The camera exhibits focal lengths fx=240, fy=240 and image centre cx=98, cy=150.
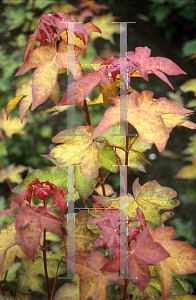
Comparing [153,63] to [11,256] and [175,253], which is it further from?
[11,256]

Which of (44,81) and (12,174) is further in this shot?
(12,174)

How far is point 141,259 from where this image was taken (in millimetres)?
371

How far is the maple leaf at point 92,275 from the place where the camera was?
406 mm

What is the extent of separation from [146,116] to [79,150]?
0.50 ft

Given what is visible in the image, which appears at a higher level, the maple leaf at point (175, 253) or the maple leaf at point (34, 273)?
the maple leaf at point (175, 253)

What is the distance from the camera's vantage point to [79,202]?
130 cm

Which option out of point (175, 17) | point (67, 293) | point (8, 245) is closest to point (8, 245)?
point (8, 245)

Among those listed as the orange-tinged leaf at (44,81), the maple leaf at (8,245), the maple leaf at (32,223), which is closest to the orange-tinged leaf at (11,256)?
the maple leaf at (8,245)

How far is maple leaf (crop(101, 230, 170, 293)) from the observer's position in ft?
1.18

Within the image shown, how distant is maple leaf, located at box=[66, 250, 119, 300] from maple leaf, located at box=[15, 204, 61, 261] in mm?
89

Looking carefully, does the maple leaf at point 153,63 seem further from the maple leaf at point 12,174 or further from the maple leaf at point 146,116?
the maple leaf at point 12,174

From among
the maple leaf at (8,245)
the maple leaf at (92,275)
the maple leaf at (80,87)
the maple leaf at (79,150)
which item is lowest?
the maple leaf at (8,245)

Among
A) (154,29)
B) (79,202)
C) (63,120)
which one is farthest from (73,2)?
→ (79,202)

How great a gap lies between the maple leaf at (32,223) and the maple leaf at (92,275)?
0.09m
